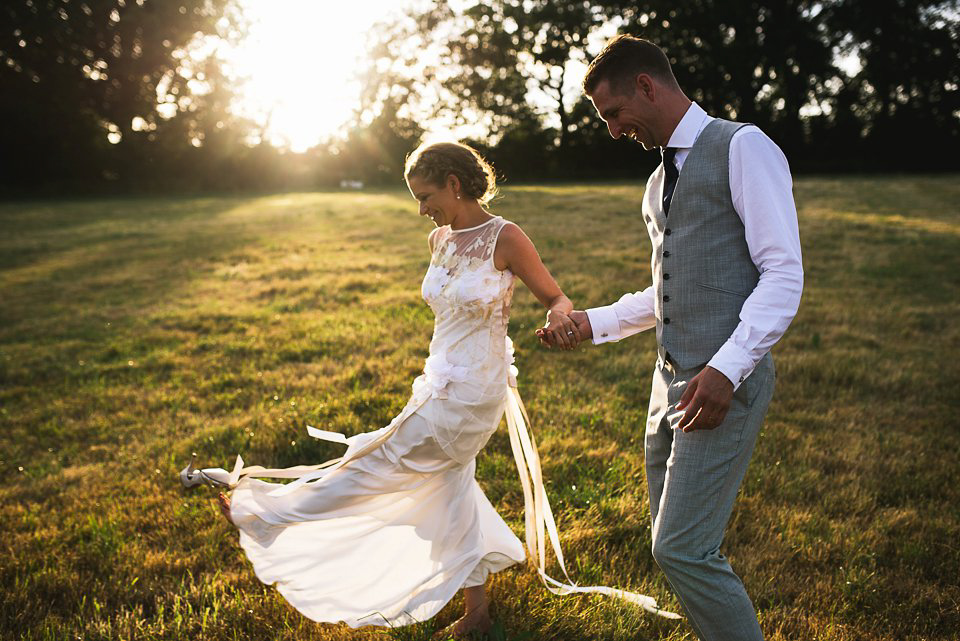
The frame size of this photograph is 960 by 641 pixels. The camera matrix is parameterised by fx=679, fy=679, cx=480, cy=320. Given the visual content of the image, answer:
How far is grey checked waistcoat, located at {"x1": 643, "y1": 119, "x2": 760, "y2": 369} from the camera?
2.57 metres

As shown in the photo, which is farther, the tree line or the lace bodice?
the tree line

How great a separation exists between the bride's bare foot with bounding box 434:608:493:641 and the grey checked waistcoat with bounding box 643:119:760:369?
1898 mm

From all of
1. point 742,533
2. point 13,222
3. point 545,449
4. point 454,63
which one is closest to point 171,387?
point 545,449

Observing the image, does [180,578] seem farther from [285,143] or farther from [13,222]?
[285,143]

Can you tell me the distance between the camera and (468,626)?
3.63m

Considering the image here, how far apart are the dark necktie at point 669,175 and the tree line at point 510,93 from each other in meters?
41.2

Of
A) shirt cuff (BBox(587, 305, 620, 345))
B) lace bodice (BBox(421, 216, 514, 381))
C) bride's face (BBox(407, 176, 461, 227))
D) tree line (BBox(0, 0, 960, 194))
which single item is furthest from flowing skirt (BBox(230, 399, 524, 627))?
tree line (BBox(0, 0, 960, 194))

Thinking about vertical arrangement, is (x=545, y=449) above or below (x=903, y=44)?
below

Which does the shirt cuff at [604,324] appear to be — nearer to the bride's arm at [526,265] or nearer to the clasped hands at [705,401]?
the bride's arm at [526,265]

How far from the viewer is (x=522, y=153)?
4488cm

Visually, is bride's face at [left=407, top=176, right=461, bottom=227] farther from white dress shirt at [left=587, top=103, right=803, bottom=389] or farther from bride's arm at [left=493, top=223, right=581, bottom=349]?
white dress shirt at [left=587, top=103, right=803, bottom=389]

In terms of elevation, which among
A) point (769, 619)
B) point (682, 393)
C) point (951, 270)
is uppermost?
point (682, 393)

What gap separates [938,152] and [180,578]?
46.7 m

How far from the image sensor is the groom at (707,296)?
7.84 ft
